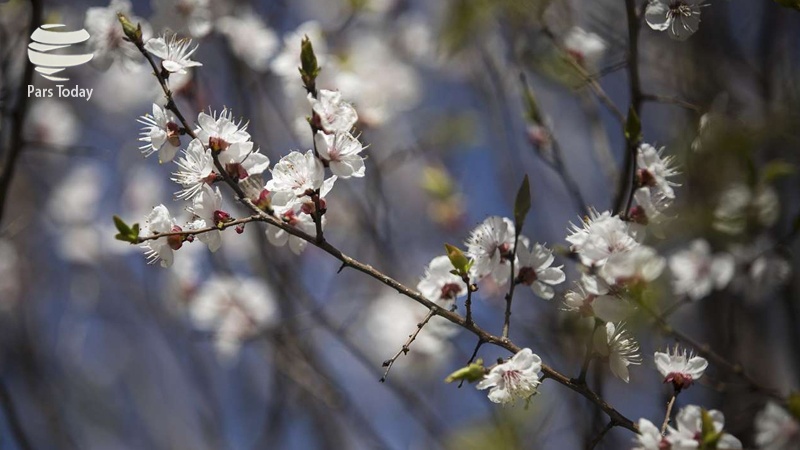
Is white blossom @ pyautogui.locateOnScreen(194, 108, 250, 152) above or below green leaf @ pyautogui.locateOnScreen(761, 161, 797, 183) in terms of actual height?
below

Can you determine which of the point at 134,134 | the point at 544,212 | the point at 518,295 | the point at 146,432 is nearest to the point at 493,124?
the point at 544,212

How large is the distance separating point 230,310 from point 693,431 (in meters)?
1.93

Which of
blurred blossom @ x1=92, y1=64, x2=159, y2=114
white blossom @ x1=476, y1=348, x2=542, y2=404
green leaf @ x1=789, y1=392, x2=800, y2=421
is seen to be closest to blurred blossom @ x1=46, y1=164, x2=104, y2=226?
blurred blossom @ x1=92, y1=64, x2=159, y2=114

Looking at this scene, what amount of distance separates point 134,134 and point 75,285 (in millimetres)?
830

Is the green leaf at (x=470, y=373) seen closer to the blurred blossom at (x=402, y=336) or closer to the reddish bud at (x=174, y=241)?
the reddish bud at (x=174, y=241)

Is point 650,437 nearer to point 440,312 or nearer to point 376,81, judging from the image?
point 440,312

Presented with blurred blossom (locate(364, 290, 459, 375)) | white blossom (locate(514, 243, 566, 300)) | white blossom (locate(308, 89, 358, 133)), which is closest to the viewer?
white blossom (locate(308, 89, 358, 133))

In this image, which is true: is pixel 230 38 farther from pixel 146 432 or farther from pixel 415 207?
pixel 146 432

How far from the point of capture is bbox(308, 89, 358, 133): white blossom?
113cm

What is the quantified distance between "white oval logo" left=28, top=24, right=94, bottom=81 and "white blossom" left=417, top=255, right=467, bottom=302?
3.45 ft

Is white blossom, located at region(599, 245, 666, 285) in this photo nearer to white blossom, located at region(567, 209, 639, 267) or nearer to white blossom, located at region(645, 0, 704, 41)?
white blossom, located at region(567, 209, 639, 267)

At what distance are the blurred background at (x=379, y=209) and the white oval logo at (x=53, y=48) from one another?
0.07m

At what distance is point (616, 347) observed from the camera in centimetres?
116

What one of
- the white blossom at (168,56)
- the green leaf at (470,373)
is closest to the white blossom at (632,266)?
the green leaf at (470,373)
